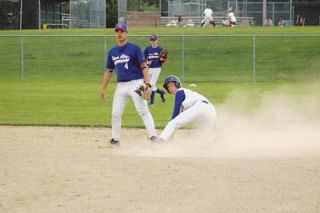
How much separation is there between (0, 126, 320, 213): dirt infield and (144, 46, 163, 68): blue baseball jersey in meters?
8.52

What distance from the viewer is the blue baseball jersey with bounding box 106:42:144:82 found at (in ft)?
37.9

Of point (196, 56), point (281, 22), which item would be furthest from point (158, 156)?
point (281, 22)

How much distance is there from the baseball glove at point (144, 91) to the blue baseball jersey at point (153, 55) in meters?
9.11

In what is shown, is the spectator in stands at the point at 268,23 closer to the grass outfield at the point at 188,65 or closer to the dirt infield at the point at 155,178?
the grass outfield at the point at 188,65

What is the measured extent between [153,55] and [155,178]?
40.4 ft

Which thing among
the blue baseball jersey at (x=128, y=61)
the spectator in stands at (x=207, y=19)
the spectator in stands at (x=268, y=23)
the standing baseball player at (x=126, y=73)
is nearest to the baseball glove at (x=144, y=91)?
the standing baseball player at (x=126, y=73)

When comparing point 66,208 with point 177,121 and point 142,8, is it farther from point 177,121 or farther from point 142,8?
point 142,8

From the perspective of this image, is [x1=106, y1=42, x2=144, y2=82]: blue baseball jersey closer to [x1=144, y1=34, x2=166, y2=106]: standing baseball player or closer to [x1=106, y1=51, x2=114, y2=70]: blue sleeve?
[x1=106, y1=51, x2=114, y2=70]: blue sleeve

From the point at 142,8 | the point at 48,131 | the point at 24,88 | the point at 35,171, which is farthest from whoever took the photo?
the point at 142,8

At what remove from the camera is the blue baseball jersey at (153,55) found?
2059cm

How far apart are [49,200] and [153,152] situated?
11.9ft

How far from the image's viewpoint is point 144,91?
11438mm

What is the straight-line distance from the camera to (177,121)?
11250mm

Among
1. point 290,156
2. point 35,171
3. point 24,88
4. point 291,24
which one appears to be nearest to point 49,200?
point 35,171
